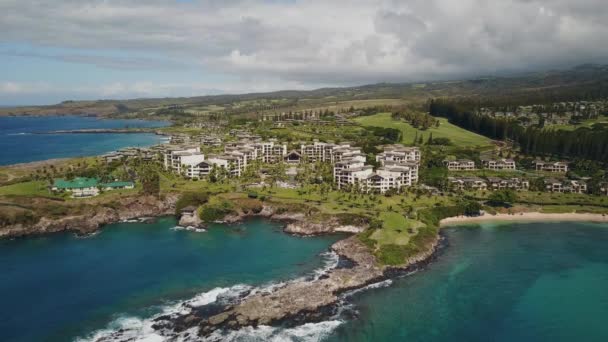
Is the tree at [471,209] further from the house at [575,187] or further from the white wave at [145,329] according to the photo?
the white wave at [145,329]

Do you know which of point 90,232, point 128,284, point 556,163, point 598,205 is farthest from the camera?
point 556,163

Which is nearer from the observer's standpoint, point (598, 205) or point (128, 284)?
point (128, 284)

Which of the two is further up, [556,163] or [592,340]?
[556,163]

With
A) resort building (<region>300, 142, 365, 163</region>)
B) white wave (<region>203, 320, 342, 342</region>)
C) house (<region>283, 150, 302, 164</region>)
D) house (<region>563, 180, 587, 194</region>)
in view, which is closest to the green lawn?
white wave (<region>203, 320, 342, 342</region>)

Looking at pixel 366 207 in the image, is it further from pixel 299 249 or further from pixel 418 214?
pixel 299 249

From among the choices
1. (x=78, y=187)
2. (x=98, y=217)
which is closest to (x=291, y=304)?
(x=98, y=217)

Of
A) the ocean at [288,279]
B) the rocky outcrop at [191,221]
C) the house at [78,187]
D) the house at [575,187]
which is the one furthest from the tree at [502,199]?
the house at [78,187]

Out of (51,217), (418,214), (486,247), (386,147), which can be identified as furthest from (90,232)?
(386,147)
